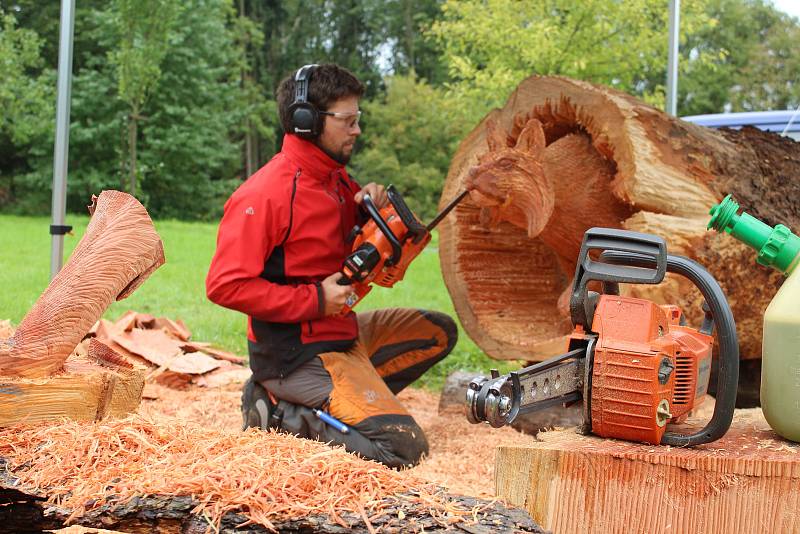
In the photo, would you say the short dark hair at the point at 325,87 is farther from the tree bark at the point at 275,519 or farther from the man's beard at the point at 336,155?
the tree bark at the point at 275,519

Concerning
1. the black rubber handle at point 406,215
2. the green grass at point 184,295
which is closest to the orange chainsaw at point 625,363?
the black rubber handle at point 406,215

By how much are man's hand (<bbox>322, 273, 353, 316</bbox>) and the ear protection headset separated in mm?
624

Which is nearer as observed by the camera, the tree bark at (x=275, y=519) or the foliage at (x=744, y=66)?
the tree bark at (x=275, y=519)

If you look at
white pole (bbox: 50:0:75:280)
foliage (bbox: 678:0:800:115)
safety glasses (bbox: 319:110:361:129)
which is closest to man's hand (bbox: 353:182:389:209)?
safety glasses (bbox: 319:110:361:129)

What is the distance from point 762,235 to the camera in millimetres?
1941

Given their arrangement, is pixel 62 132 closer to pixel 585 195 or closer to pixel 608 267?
pixel 585 195

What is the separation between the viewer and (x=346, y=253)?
11.4 ft

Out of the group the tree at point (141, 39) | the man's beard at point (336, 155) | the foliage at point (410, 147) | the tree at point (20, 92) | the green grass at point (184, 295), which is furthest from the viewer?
the foliage at point (410, 147)

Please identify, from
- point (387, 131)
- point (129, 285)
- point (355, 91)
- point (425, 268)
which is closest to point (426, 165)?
point (387, 131)

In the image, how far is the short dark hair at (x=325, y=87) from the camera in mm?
3381

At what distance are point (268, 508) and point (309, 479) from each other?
0.41ft

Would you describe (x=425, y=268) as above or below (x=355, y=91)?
below

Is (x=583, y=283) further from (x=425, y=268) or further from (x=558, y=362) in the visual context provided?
(x=425, y=268)

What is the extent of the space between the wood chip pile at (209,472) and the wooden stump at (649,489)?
22 centimetres
